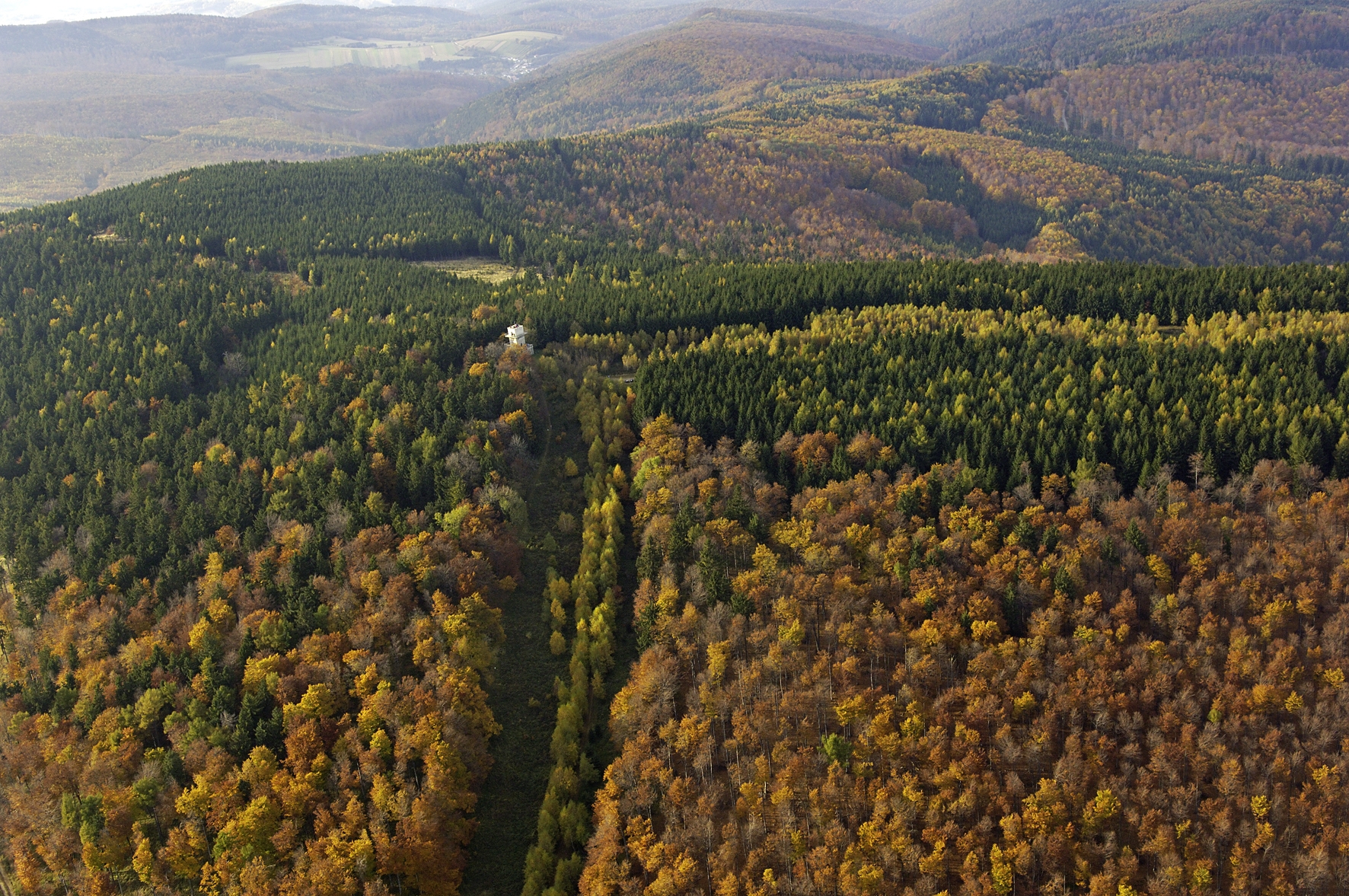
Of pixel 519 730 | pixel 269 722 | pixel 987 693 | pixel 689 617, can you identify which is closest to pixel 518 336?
pixel 689 617

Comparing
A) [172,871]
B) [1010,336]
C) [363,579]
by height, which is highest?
[1010,336]

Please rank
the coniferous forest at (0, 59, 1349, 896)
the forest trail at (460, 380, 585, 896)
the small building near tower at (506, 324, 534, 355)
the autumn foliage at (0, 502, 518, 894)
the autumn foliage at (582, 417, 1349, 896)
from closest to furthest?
1. the autumn foliage at (582, 417, 1349, 896)
2. the coniferous forest at (0, 59, 1349, 896)
3. the autumn foliage at (0, 502, 518, 894)
4. the forest trail at (460, 380, 585, 896)
5. the small building near tower at (506, 324, 534, 355)

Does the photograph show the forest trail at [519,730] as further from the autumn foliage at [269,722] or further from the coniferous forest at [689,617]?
the autumn foliage at [269,722]

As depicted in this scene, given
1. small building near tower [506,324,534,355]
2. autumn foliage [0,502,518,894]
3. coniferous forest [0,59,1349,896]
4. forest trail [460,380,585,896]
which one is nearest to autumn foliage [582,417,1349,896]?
coniferous forest [0,59,1349,896]

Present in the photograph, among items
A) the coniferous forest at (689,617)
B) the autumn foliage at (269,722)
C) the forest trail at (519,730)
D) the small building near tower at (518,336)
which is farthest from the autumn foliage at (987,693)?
the small building near tower at (518,336)

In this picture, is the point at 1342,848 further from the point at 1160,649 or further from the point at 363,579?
the point at 363,579

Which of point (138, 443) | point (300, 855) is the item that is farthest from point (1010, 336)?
point (138, 443)

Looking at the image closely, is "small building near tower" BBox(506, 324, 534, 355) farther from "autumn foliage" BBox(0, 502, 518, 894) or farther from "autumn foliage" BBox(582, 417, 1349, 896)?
"autumn foliage" BBox(582, 417, 1349, 896)
